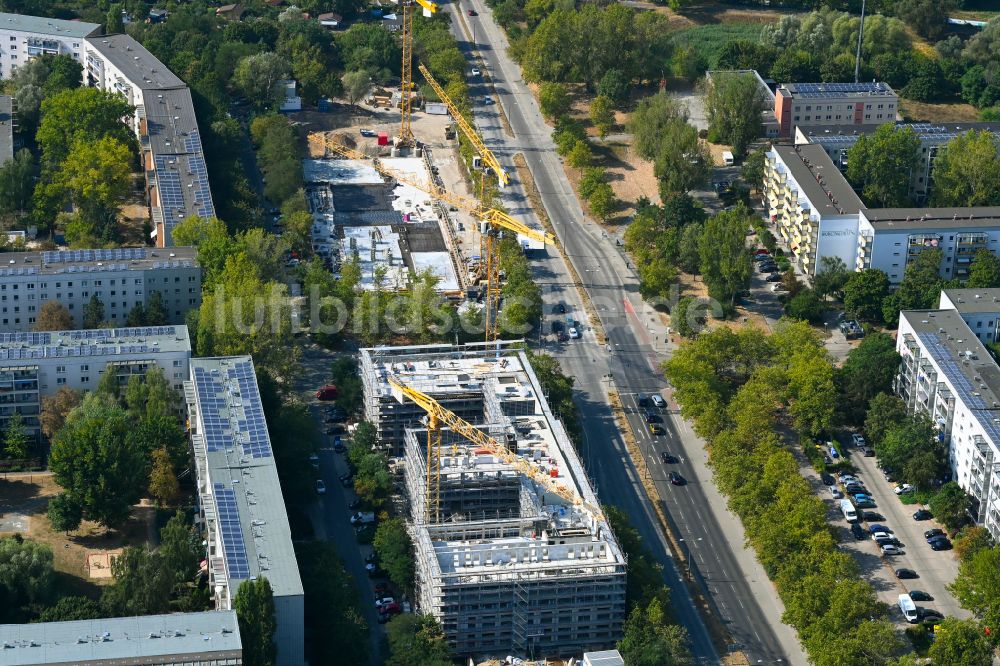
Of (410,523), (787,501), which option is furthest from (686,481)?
(410,523)

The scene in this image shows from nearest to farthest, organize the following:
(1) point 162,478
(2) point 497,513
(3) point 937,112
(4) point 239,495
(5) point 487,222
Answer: (4) point 239,495, (2) point 497,513, (1) point 162,478, (5) point 487,222, (3) point 937,112

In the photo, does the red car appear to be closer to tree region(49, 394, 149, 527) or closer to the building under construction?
the building under construction

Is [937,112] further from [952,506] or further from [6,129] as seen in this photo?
[6,129]

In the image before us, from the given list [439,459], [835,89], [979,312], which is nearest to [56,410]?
[439,459]

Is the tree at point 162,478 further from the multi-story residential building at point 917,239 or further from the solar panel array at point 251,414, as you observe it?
the multi-story residential building at point 917,239

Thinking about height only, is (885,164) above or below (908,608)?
above

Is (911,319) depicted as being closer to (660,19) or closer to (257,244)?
(257,244)

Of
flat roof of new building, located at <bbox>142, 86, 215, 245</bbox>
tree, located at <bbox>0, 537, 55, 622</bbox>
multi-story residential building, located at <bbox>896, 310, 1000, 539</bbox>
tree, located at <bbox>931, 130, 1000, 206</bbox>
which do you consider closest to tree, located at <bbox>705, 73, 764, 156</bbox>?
tree, located at <bbox>931, 130, 1000, 206</bbox>
